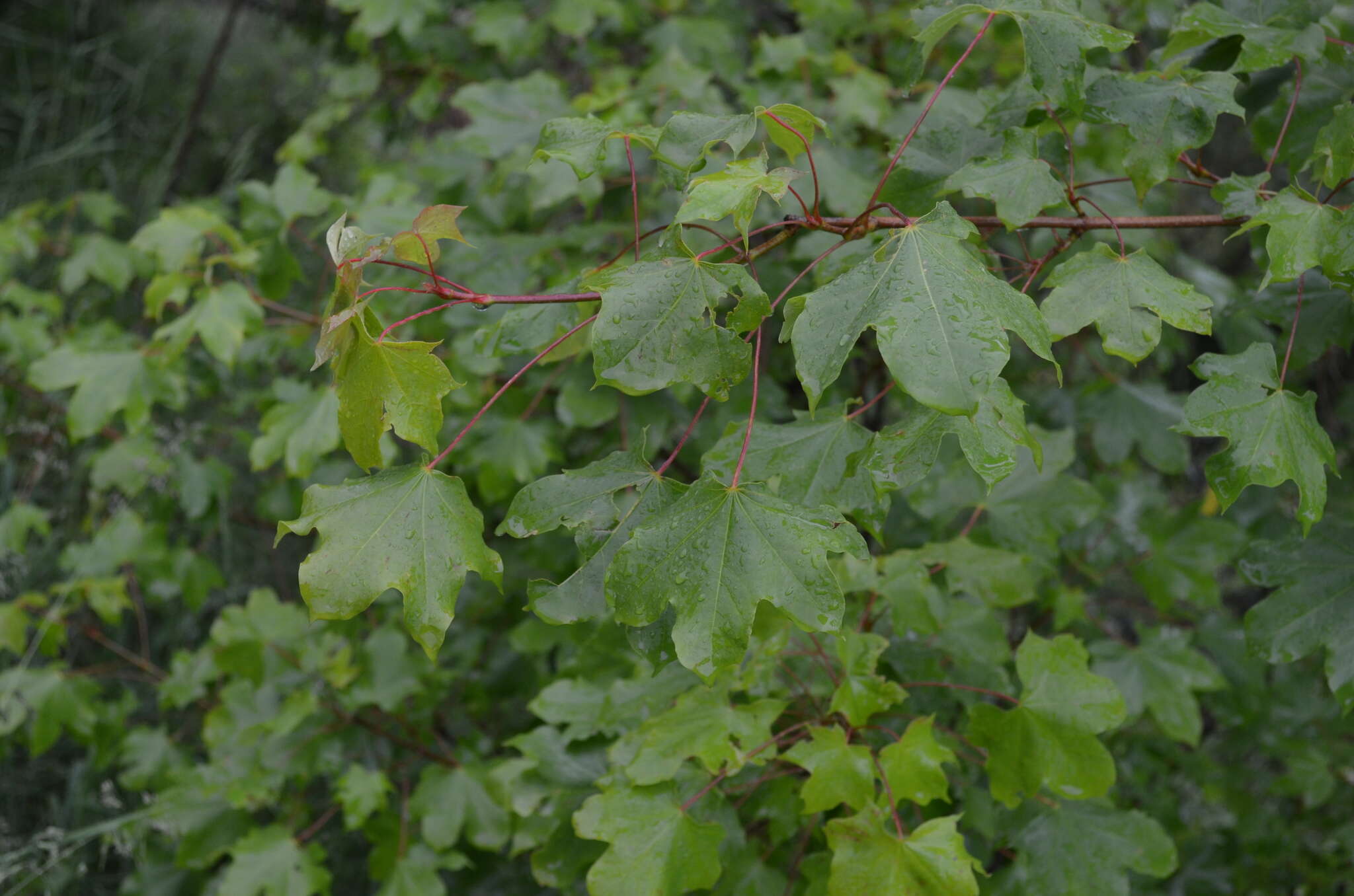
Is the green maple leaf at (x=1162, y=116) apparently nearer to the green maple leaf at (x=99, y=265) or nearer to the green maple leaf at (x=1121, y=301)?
the green maple leaf at (x=1121, y=301)

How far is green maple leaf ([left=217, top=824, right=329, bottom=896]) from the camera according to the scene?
1.74m

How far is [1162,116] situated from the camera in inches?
42.9

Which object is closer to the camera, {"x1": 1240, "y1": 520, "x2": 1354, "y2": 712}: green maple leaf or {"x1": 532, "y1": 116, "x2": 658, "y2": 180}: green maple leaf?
{"x1": 532, "y1": 116, "x2": 658, "y2": 180}: green maple leaf

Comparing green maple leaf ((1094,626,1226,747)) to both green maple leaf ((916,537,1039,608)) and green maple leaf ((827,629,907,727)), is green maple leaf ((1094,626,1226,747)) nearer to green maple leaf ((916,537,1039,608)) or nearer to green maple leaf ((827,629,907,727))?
green maple leaf ((916,537,1039,608))

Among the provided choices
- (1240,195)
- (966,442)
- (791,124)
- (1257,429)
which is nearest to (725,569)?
(966,442)

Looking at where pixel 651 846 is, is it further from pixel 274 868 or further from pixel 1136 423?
pixel 1136 423

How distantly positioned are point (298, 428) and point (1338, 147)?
1.62 m

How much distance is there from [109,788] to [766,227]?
5.83 feet

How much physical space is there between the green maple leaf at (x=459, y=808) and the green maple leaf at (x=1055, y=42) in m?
1.48

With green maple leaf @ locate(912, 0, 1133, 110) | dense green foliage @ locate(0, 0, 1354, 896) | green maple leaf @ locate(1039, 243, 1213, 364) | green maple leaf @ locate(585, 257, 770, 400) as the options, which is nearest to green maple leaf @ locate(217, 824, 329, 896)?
dense green foliage @ locate(0, 0, 1354, 896)

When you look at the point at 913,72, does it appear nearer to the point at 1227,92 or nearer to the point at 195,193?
the point at 1227,92

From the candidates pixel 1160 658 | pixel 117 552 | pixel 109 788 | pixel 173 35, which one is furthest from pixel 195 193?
pixel 1160 658

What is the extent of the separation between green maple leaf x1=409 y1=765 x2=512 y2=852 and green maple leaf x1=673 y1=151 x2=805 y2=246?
4.25 feet

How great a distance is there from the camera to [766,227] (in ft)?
3.16
